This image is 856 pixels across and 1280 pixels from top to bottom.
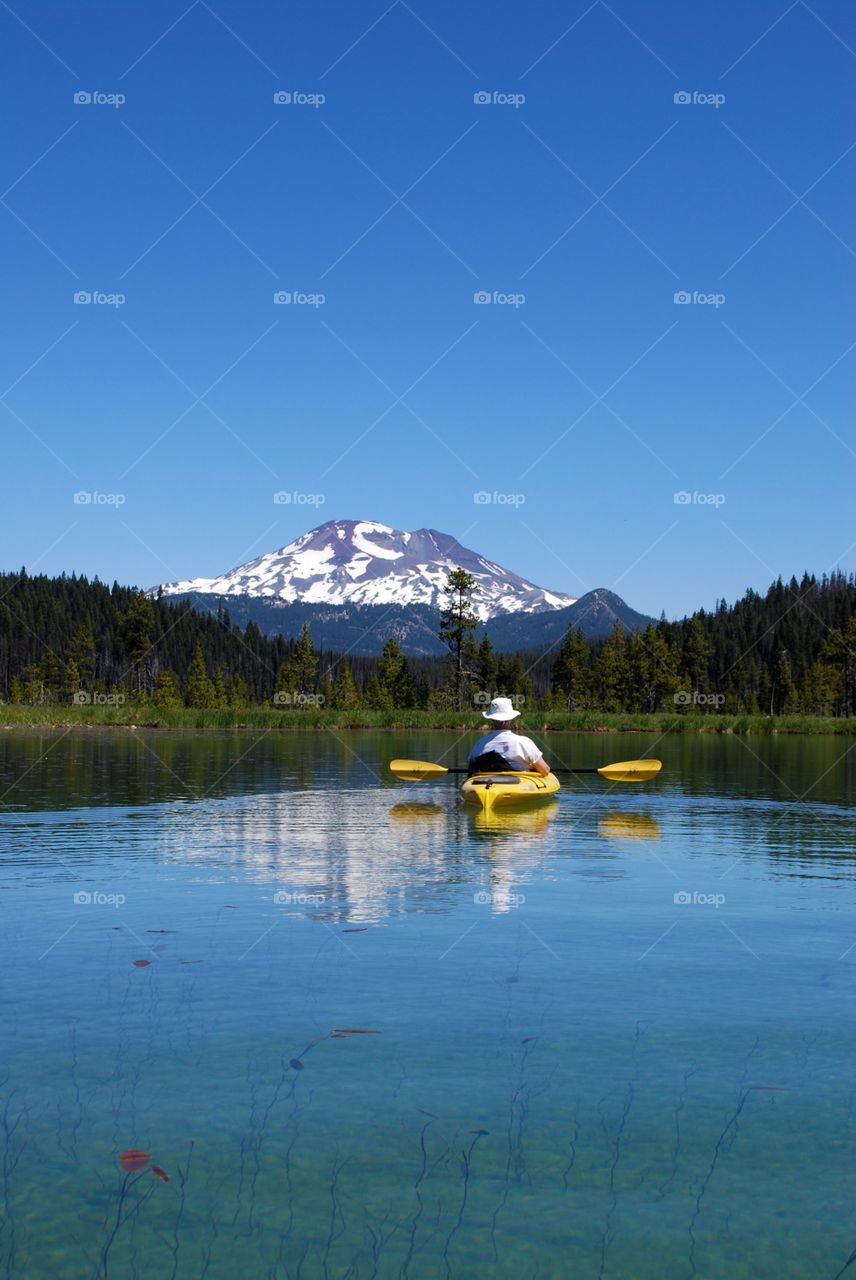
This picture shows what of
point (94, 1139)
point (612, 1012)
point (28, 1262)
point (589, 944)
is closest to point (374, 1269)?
point (28, 1262)

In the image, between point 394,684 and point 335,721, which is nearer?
point 335,721

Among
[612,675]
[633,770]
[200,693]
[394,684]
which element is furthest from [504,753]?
[200,693]

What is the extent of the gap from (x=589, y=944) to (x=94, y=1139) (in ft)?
21.3

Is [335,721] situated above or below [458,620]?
below

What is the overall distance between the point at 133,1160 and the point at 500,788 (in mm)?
20061

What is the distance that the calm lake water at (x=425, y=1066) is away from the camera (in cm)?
590

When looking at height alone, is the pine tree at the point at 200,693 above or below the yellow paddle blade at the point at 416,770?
above

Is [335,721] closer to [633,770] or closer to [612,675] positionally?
[633,770]

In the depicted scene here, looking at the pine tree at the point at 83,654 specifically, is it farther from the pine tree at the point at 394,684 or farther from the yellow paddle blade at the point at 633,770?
the yellow paddle blade at the point at 633,770

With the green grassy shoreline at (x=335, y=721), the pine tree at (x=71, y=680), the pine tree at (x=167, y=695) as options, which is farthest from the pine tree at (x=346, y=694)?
the green grassy shoreline at (x=335, y=721)

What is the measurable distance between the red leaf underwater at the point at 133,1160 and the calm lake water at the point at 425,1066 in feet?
0.18

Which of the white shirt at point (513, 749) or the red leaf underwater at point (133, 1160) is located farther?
the white shirt at point (513, 749)

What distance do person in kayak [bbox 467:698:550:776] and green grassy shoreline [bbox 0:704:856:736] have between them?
5211 cm

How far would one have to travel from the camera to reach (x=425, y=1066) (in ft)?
27.0
